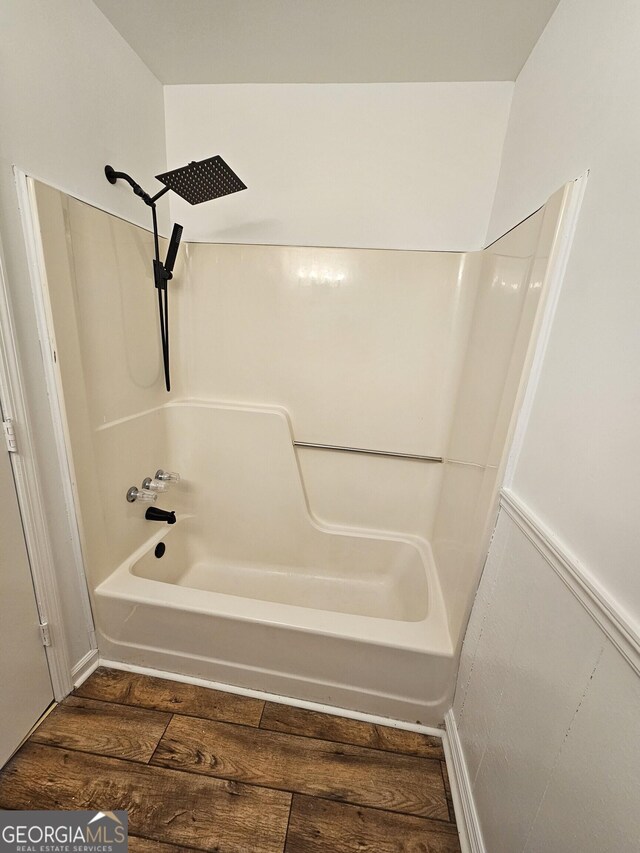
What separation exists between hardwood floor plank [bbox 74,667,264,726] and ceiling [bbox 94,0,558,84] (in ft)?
7.57

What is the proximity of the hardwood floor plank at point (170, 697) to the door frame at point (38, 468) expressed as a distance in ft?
0.32

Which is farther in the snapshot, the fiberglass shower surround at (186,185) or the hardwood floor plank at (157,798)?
the fiberglass shower surround at (186,185)

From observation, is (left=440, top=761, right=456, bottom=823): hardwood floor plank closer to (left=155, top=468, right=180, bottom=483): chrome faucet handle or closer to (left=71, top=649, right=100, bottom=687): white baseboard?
(left=71, top=649, right=100, bottom=687): white baseboard

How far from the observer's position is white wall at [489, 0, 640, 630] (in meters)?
0.53

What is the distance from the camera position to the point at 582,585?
0.56m

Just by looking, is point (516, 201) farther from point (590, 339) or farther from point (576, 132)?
point (590, 339)

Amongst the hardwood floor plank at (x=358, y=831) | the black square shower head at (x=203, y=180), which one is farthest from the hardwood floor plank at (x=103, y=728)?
the black square shower head at (x=203, y=180)

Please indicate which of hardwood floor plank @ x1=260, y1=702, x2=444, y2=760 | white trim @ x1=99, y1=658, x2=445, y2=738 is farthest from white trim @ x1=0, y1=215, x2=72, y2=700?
hardwood floor plank @ x1=260, y1=702, x2=444, y2=760

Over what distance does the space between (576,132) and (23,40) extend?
141 centimetres

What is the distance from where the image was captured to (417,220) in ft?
4.52

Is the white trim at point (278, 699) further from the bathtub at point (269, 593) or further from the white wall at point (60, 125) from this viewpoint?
the white wall at point (60, 125)

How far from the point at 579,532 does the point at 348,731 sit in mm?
1053

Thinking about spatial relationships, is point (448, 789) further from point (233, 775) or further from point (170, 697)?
point (170, 697)

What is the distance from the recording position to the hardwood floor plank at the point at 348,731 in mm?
1071
